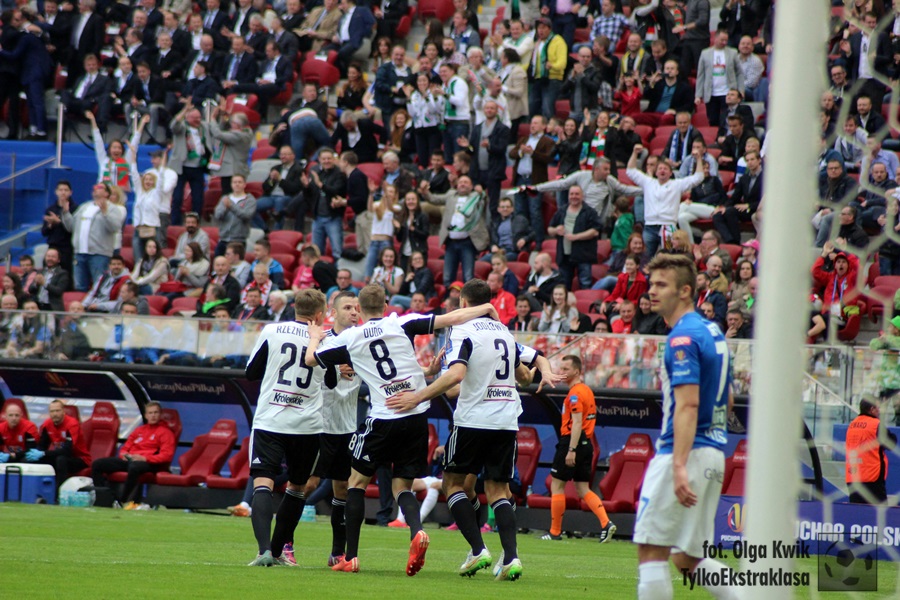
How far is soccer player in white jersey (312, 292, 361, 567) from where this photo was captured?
10.3 metres

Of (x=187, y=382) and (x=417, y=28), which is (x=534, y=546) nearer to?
(x=187, y=382)

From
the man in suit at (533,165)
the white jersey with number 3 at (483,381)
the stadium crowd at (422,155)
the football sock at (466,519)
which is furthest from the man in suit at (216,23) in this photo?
the football sock at (466,519)

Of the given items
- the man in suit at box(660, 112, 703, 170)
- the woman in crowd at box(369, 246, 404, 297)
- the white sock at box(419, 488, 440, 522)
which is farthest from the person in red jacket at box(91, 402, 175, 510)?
the man in suit at box(660, 112, 703, 170)

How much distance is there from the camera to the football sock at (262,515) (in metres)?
9.80

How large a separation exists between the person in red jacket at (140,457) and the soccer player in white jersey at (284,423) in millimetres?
8107

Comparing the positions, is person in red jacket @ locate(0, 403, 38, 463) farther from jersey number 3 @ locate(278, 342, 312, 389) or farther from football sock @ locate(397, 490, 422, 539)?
football sock @ locate(397, 490, 422, 539)

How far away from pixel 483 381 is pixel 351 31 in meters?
16.7

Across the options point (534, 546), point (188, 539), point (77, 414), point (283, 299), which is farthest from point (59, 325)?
point (534, 546)

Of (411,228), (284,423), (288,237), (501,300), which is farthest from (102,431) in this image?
(284,423)

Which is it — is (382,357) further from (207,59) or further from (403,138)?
(207,59)

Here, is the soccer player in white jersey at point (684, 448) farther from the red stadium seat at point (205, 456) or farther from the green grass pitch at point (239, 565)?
the red stadium seat at point (205, 456)

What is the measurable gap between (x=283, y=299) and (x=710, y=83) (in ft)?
26.2

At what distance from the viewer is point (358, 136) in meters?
23.4

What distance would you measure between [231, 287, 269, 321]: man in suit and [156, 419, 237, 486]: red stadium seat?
5.46 feet
